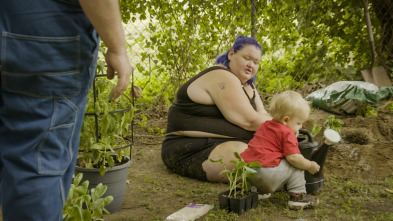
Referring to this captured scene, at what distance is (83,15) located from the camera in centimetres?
130

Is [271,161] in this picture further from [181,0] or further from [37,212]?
[181,0]

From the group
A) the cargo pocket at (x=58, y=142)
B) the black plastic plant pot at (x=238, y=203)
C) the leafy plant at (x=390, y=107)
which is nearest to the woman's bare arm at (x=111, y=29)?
the cargo pocket at (x=58, y=142)

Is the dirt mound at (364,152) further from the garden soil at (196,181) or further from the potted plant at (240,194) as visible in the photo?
the potted plant at (240,194)

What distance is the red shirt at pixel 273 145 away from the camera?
8.86 feet

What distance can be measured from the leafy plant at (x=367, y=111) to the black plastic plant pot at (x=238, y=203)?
277 centimetres

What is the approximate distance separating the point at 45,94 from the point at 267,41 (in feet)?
17.0

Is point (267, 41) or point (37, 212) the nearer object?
point (37, 212)

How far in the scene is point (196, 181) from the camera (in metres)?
3.40

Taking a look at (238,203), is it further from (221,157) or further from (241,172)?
(221,157)

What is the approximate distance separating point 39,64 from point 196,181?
2.29m

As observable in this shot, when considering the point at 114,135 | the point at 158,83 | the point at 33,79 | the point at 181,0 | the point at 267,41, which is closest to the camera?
the point at 33,79

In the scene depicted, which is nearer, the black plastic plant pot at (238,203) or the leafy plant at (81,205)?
the leafy plant at (81,205)

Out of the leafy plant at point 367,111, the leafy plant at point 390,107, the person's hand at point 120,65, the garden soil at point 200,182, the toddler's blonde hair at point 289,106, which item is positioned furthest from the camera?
the leafy plant at point 390,107

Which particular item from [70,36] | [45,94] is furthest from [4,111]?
[70,36]
